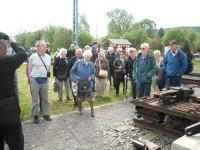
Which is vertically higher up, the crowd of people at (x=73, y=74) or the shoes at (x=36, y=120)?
the crowd of people at (x=73, y=74)

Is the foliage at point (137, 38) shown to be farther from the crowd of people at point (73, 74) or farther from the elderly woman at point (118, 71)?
the elderly woman at point (118, 71)

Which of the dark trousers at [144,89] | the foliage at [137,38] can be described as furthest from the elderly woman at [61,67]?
the foliage at [137,38]

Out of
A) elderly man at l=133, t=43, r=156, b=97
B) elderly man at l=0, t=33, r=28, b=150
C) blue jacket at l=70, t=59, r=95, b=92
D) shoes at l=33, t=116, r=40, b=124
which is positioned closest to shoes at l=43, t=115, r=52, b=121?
shoes at l=33, t=116, r=40, b=124

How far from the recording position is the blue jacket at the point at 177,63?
353 inches

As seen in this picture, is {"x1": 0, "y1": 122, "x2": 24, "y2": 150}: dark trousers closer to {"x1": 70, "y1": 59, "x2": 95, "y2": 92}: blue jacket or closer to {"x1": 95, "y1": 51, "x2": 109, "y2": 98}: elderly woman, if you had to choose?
{"x1": 70, "y1": 59, "x2": 95, "y2": 92}: blue jacket

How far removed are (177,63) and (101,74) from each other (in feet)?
9.51

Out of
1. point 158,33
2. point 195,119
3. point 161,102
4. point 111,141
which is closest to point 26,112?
point 111,141

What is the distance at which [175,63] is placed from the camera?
9016 millimetres

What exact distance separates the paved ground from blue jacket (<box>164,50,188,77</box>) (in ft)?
5.52

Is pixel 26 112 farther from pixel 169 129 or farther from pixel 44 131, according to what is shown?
pixel 169 129

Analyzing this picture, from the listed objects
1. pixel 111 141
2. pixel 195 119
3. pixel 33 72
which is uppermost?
pixel 33 72

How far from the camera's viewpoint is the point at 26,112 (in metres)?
8.76

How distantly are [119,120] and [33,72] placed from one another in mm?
2470

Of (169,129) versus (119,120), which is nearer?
(169,129)
